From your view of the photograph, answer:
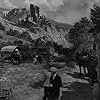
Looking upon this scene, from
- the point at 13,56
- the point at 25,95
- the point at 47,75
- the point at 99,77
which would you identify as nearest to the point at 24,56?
the point at 13,56

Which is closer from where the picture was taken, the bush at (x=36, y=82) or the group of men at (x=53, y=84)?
the group of men at (x=53, y=84)

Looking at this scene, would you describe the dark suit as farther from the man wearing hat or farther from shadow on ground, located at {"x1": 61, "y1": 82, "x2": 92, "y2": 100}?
shadow on ground, located at {"x1": 61, "y1": 82, "x2": 92, "y2": 100}

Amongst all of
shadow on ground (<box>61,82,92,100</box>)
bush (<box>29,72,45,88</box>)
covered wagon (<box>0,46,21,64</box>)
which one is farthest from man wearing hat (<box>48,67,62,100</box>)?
covered wagon (<box>0,46,21,64</box>)

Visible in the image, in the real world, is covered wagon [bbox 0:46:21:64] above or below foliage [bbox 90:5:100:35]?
below

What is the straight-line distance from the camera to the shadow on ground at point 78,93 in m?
9.52

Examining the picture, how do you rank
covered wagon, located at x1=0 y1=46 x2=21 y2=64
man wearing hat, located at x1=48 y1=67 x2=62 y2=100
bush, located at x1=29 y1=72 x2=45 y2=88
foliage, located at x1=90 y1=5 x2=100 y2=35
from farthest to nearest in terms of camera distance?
covered wagon, located at x1=0 y1=46 x2=21 y2=64, foliage, located at x1=90 y1=5 x2=100 y2=35, bush, located at x1=29 y1=72 x2=45 y2=88, man wearing hat, located at x1=48 y1=67 x2=62 y2=100

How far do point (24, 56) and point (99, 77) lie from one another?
20.3m

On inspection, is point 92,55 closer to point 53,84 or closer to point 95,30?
point 95,30

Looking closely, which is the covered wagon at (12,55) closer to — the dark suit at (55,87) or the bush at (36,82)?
the bush at (36,82)

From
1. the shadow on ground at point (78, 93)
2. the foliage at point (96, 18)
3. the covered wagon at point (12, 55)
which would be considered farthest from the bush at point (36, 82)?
the covered wagon at point (12, 55)

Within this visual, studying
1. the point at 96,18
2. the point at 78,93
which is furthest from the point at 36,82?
the point at 96,18

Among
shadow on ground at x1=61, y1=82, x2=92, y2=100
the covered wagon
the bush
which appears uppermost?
the covered wagon

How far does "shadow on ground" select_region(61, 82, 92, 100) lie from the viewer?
952cm

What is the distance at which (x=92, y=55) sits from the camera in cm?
1066
